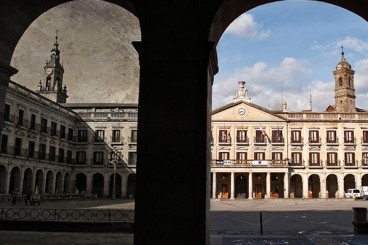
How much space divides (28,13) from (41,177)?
45.3 metres

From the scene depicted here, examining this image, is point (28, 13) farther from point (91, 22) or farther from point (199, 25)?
point (91, 22)

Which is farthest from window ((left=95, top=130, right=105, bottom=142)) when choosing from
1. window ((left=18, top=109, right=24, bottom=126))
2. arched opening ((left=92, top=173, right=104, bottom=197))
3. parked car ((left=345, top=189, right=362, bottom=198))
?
parked car ((left=345, top=189, right=362, bottom=198))

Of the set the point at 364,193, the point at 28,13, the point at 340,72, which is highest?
the point at 340,72

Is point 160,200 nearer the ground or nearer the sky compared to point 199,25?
nearer the ground

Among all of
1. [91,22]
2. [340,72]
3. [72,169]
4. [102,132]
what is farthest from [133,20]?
[340,72]

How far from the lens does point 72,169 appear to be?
60.9 m

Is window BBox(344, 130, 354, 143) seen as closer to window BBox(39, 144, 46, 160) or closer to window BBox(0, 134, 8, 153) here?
window BBox(39, 144, 46, 160)

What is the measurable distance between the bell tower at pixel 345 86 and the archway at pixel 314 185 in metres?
22.6

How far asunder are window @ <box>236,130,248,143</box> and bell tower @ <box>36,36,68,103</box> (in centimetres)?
2887

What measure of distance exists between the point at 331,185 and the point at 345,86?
25.1m

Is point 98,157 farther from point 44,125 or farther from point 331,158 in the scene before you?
point 331,158

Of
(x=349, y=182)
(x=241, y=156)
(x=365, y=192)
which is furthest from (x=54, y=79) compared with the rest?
(x=349, y=182)

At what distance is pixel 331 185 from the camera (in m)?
66.3

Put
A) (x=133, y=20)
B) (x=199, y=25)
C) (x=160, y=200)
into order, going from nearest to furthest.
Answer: (x=160, y=200) → (x=199, y=25) → (x=133, y=20)
